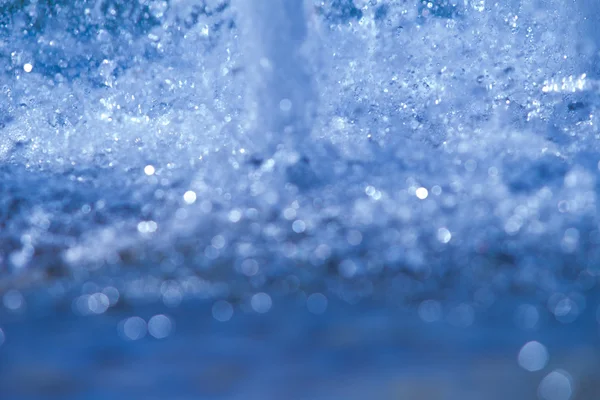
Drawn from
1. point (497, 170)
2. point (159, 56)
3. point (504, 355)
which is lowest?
point (504, 355)

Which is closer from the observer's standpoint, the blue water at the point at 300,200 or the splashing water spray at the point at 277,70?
the blue water at the point at 300,200

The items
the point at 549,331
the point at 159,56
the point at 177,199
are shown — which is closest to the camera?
the point at 549,331

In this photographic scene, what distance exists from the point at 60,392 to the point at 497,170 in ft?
4.29

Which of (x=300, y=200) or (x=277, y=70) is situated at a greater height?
(x=277, y=70)

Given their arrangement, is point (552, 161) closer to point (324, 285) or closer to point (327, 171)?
point (327, 171)

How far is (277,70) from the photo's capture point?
2.87m

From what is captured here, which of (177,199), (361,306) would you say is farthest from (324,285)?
(177,199)

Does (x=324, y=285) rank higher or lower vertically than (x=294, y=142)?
lower

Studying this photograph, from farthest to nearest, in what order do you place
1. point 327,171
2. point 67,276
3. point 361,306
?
point 327,171 → point 67,276 → point 361,306

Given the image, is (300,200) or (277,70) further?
(277,70)

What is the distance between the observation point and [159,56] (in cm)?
335

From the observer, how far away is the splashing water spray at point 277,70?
2.75 meters

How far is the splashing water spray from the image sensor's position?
2.75 meters

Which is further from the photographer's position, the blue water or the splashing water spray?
the splashing water spray
